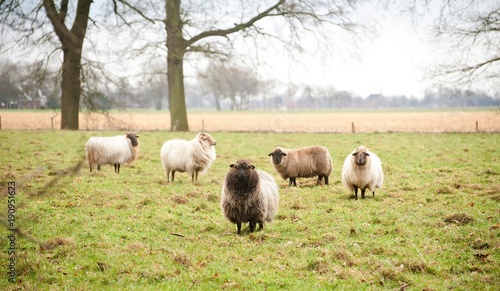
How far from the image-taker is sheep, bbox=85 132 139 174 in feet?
53.3

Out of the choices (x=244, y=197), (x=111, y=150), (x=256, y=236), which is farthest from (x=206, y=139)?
(x=256, y=236)

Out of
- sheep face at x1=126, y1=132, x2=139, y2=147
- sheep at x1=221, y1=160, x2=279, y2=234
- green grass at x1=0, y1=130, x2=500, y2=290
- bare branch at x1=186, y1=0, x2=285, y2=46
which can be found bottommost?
green grass at x1=0, y1=130, x2=500, y2=290

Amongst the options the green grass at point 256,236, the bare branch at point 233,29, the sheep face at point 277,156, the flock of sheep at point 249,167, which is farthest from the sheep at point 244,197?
the bare branch at point 233,29

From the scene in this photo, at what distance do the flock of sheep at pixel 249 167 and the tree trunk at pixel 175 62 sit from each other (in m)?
16.1

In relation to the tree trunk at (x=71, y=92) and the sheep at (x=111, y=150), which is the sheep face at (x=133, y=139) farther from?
the tree trunk at (x=71, y=92)

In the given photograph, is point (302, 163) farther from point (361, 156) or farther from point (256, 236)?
point (256, 236)

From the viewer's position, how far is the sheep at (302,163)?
48.2ft

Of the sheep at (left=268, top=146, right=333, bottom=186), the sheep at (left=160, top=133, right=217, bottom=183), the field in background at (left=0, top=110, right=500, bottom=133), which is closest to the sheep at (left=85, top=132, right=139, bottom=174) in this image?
the sheep at (left=160, top=133, right=217, bottom=183)

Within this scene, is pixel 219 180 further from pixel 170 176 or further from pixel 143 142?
pixel 143 142

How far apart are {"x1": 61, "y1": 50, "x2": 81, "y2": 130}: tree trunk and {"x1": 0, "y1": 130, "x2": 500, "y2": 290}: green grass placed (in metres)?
17.7

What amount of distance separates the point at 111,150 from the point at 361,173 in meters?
8.65

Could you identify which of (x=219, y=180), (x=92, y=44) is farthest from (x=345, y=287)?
(x=92, y=44)

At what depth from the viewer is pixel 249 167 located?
9.10m

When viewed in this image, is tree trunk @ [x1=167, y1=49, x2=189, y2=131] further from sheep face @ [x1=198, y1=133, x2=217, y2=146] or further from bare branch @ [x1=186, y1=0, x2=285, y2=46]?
sheep face @ [x1=198, y1=133, x2=217, y2=146]
